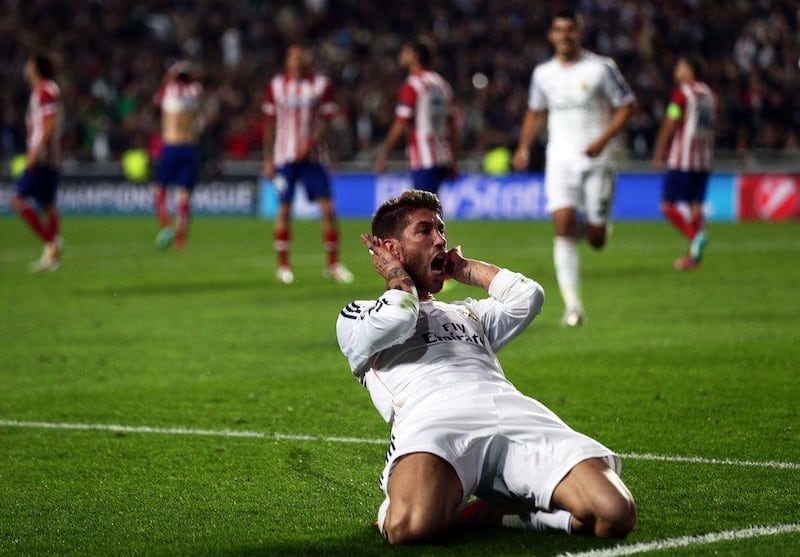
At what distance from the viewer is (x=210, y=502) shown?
5.04 metres

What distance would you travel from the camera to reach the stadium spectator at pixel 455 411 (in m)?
4.29

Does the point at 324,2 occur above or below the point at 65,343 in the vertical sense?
above

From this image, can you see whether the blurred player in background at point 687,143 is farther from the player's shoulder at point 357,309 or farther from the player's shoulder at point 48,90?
the player's shoulder at point 357,309

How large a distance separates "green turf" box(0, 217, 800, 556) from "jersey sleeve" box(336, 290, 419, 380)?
1.96ft

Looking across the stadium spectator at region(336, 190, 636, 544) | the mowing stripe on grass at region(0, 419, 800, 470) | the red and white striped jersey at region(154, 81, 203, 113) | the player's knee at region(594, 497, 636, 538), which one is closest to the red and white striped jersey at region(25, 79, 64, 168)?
the red and white striped jersey at region(154, 81, 203, 113)

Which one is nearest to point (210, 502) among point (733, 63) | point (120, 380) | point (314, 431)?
point (314, 431)

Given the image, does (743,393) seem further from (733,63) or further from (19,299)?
(733,63)

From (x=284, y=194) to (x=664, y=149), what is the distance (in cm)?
489

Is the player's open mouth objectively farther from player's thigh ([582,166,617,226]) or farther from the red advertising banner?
the red advertising banner

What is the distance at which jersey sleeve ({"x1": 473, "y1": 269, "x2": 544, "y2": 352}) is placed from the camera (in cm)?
495

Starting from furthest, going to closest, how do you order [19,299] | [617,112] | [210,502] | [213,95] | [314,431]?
[213,95] < [19,299] < [617,112] < [314,431] < [210,502]

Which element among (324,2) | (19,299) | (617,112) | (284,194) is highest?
(324,2)

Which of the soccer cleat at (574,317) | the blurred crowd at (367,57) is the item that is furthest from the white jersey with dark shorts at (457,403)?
the blurred crowd at (367,57)

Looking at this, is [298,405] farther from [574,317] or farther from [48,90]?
[48,90]
